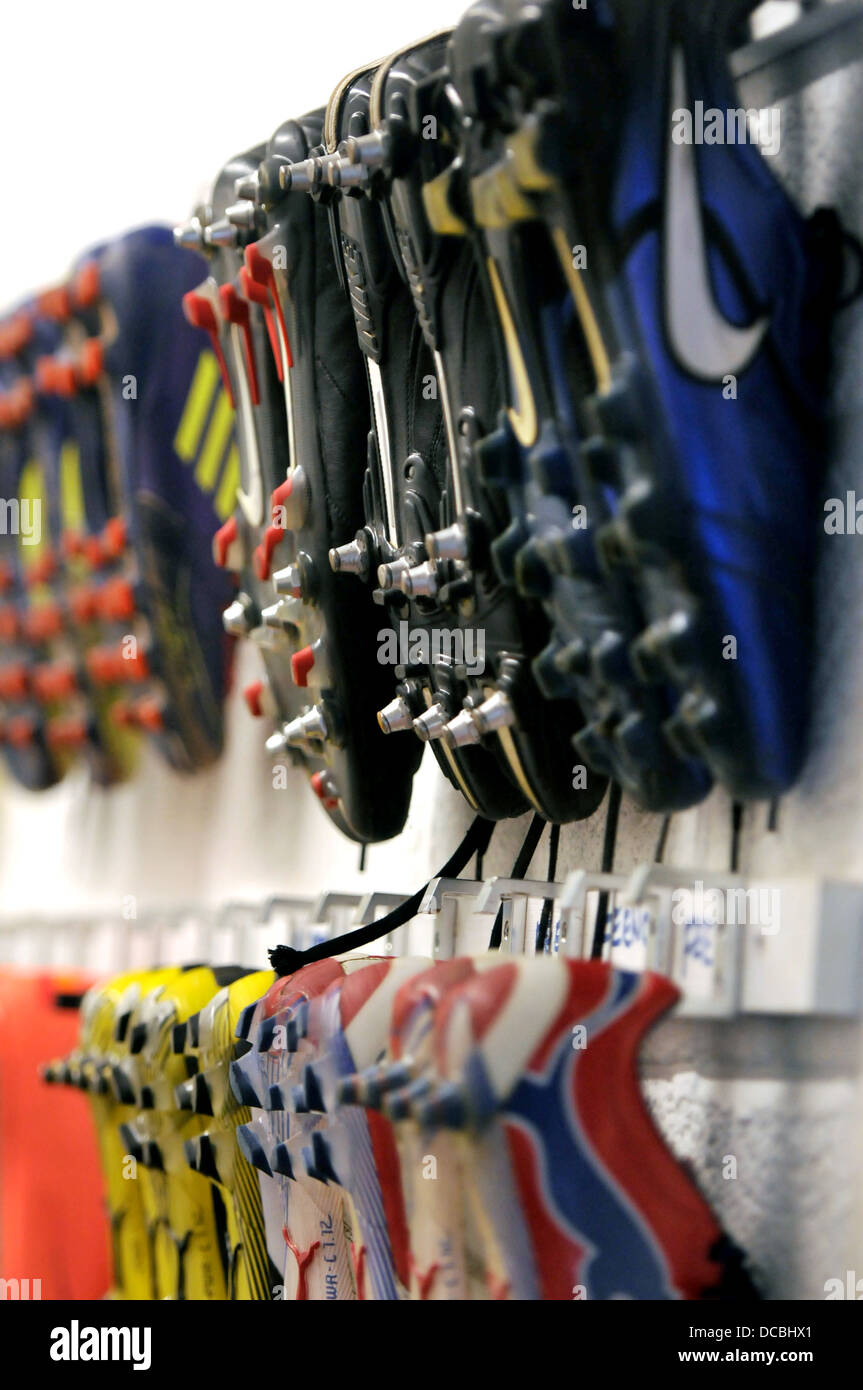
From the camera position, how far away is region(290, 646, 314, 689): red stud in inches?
42.8

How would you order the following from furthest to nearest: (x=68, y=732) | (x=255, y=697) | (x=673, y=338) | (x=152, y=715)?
(x=68, y=732) < (x=152, y=715) < (x=255, y=697) < (x=673, y=338)

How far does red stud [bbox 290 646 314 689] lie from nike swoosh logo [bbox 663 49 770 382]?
415mm

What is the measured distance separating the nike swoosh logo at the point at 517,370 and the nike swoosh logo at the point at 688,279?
0.29ft

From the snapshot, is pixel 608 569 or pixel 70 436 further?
pixel 70 436

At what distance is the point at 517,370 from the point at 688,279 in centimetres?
10

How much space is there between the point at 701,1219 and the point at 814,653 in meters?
0.27

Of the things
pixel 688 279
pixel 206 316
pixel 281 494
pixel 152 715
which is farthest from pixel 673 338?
pixel 152 715

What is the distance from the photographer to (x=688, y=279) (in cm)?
74

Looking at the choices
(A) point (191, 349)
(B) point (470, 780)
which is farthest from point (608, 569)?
(A) point (191, 349)

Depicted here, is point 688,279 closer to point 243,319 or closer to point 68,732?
point 243,319
